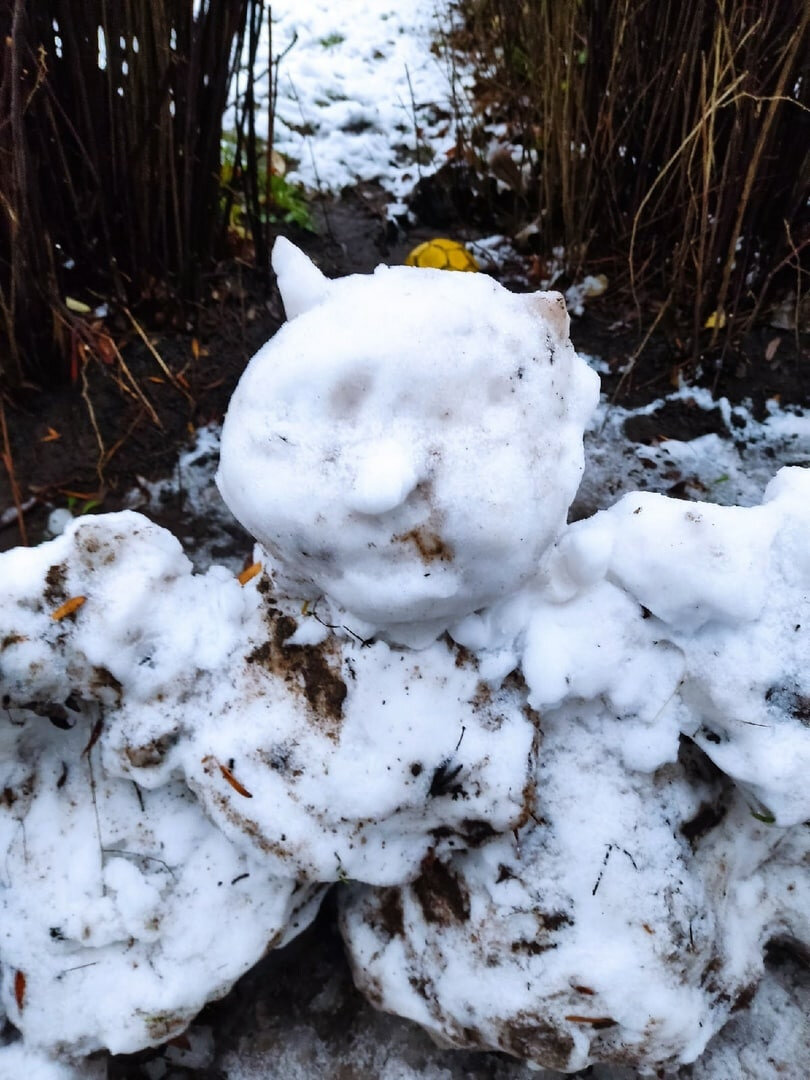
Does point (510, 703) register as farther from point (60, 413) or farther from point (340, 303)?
point (60, 413)

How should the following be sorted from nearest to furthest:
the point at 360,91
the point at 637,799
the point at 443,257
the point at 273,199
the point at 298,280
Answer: the point at 298,280 < the point at 637,799 < the point at 443,257 < the point at 273,199 < the point at 360,91

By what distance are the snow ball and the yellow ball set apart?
1.53 metres

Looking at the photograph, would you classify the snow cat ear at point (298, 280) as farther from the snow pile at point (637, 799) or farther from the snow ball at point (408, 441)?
the snow pile at point (637, 799)

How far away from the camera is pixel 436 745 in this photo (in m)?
1.20

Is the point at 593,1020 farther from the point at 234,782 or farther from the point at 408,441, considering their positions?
the point at 408,441

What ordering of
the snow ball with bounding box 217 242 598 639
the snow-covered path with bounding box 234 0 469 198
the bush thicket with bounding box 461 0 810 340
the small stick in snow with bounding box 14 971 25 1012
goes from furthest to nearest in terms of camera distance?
the snow-covered path with bounding box 234 0 469 198 < the bush thicket with bounding box 461 0 810 340 < the small stick in snow with bounding box 14 971 25 1012 < the snow ball with bounding box 217 242 598 639

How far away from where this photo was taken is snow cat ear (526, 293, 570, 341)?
3.51ft

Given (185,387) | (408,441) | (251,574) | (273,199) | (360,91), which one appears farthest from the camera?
(360,91)

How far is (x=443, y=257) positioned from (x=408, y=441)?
5.67ft

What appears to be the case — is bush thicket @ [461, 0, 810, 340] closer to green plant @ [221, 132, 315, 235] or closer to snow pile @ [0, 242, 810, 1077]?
green plant @ [221, 132, 315, 235]

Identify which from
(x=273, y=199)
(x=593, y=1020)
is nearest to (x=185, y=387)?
(x=273, y=199)

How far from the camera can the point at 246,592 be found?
1.35m

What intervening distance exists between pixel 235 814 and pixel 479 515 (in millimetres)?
644

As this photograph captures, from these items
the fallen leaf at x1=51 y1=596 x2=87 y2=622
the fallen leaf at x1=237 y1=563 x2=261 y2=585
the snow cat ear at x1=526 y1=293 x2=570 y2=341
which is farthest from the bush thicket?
the fallen leaf at x1=51 y1=596 x2=87 y2=622
